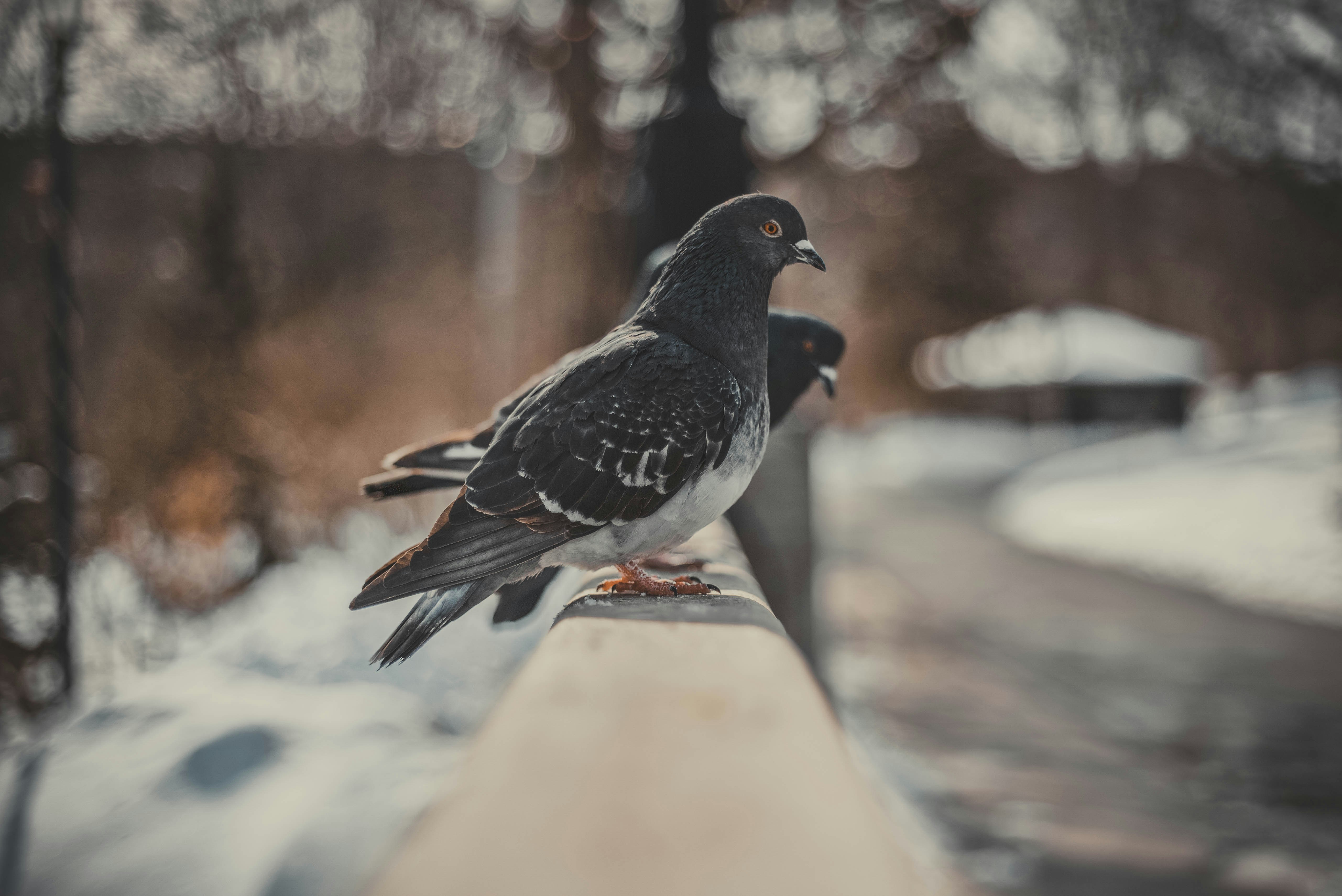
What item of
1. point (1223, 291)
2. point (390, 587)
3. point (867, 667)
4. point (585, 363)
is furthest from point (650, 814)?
point (1223, 291)

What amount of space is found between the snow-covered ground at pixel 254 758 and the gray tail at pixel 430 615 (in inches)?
10.5

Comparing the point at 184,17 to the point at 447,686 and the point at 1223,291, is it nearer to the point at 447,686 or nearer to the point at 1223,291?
the point at 447,686

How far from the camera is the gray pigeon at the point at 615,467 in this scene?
5.48 feet

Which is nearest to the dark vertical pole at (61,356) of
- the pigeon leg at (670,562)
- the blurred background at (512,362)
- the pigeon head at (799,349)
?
the blurred background at (512,362)

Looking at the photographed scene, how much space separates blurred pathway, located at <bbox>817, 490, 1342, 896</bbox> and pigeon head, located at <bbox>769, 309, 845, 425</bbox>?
2655 mm

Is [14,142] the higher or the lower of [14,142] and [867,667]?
the higher

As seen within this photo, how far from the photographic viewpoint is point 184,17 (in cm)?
532

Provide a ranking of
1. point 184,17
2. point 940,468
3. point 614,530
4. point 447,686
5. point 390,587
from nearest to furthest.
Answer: point 390,587, point 614,530, point 447,686, point 184,17, point 940,468

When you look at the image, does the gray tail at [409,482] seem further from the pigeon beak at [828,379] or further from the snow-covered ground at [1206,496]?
the snow-covered ground at [1206,496]

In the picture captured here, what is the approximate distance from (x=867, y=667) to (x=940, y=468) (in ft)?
67.3

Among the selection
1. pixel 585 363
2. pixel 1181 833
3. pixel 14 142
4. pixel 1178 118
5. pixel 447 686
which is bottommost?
pixel 1181 833

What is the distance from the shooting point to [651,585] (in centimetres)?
185

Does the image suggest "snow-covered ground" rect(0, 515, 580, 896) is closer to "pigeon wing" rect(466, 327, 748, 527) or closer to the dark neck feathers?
"pigeon wing" rect(466, 327, 748, 527)

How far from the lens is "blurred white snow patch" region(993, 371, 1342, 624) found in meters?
9.60
